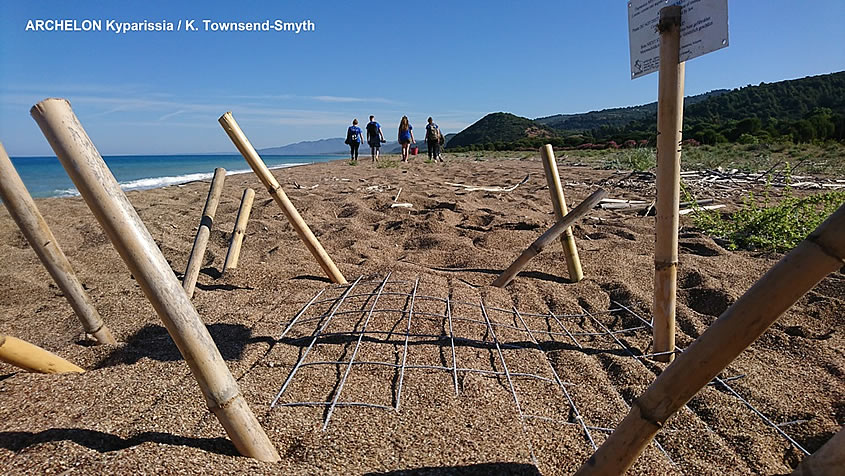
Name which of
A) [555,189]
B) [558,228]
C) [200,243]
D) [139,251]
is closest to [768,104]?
[555,189]

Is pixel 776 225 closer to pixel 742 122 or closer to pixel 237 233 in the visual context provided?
pixel 237 233

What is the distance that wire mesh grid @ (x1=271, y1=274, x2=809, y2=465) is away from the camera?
2.03 meters

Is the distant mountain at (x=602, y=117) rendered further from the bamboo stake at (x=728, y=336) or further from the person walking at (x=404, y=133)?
the bamboo stake at (x=728, y=336)

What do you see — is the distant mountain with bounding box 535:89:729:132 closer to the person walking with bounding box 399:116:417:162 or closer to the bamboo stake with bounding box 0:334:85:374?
the person walking with bounding box 399:116:417:162

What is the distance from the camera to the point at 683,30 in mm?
1949

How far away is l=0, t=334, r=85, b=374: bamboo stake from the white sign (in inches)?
110

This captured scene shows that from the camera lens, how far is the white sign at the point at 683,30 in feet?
5.92

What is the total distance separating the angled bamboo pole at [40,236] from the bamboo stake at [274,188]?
112 cm

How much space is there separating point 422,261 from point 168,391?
8.20 ft

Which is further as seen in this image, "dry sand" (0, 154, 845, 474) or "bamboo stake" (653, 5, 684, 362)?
"bamboo stake" (653, 5, 684, 362)

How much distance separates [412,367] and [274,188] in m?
1.63

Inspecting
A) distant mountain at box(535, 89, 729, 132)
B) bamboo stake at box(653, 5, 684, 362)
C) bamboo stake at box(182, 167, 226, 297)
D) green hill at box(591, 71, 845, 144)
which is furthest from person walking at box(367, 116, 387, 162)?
distant mountain at box(535, 89, 729, 132)

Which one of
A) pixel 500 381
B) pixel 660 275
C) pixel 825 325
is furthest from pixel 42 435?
pixel 825 325

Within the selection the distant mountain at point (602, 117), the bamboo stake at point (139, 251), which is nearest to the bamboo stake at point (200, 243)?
the bamboo stake at point (139, 251)
